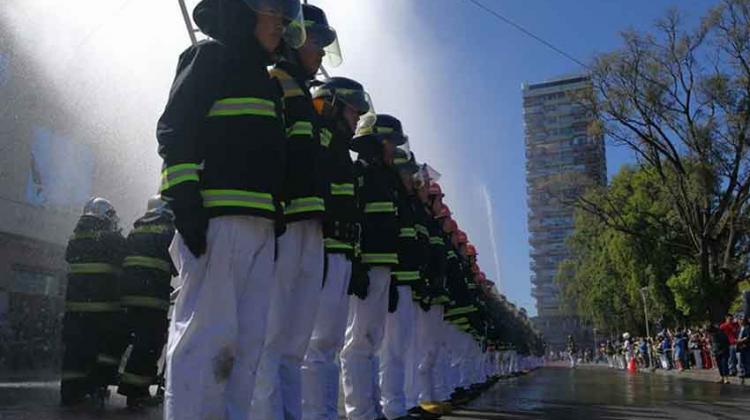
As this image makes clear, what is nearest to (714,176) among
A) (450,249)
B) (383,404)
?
(450,249)

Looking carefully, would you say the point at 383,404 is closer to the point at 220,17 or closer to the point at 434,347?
the point at 434,347

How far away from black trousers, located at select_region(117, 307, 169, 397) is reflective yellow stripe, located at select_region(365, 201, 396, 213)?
2.33m

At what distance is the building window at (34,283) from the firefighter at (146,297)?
1120cm

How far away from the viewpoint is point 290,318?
376cm

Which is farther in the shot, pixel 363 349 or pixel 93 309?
pixel 93 309

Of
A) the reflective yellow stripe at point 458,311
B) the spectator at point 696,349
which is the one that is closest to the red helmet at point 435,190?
the reflective yellow stripe at point 458,311

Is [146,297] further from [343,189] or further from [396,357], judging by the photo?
[343,189]

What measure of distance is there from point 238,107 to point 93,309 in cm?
417

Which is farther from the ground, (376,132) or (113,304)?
(376,132)

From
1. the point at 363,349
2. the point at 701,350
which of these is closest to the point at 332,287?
the point at 363,349

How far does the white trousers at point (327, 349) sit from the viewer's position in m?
4.34

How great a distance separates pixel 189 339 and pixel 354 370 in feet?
8.52

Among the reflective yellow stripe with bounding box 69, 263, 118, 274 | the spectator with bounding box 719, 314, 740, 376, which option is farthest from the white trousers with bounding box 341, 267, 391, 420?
the spectator with bounding box 719, 314, 740, 376

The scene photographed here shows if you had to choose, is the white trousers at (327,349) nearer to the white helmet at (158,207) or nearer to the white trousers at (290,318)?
the white trousers at (290,318)
